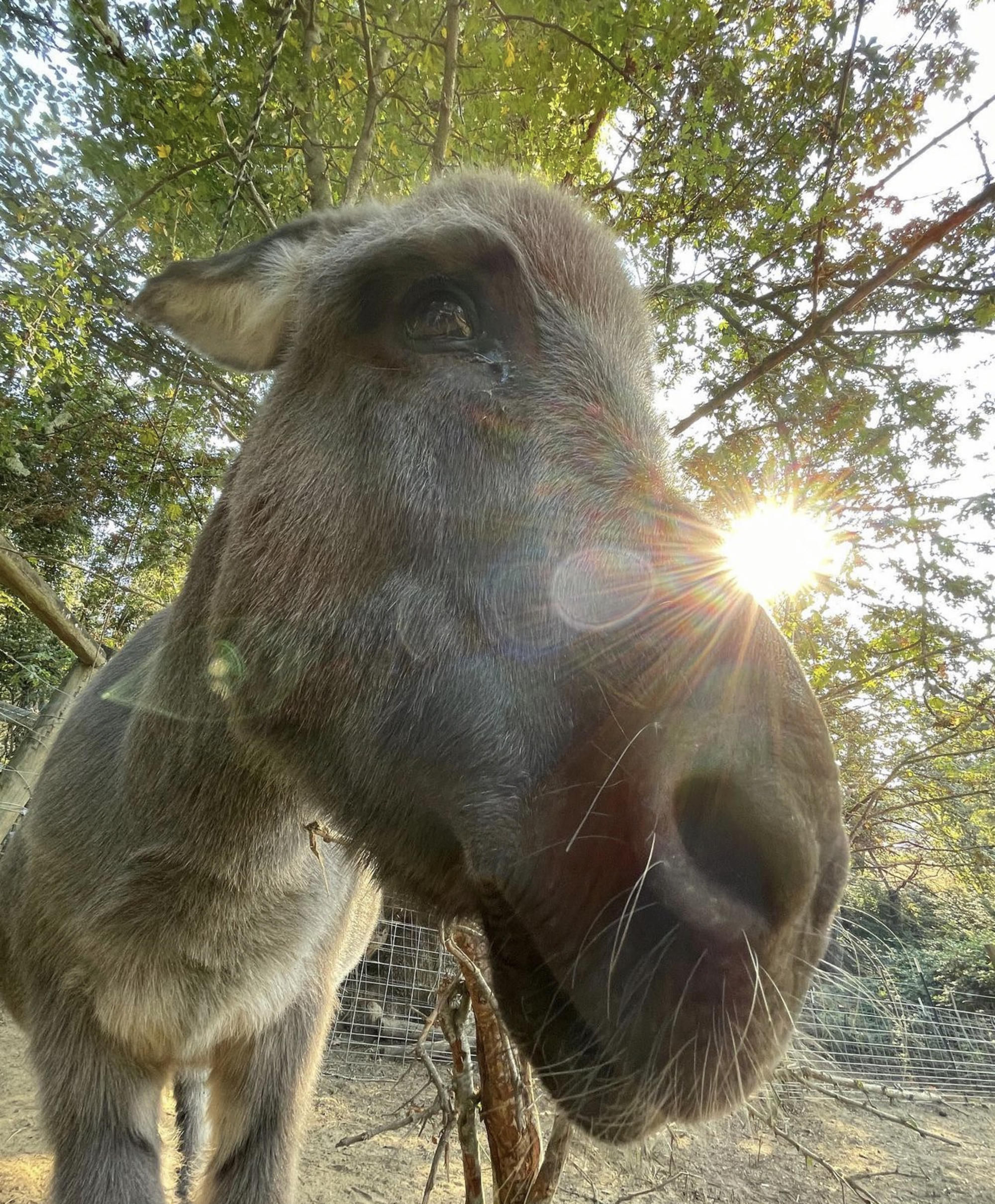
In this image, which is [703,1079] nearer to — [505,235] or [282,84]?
[505,235]

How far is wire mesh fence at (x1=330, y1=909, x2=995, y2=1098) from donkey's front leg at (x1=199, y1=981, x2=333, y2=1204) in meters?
0.62

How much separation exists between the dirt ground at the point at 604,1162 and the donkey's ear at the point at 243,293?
3.77 metres

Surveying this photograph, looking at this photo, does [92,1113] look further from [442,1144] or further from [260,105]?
[260,105]

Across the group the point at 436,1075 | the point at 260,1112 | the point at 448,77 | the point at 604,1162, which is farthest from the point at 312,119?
the point at 604,1162

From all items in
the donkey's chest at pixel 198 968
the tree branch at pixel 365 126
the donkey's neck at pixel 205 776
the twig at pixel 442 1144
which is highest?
the tree branch at pixel 365 126

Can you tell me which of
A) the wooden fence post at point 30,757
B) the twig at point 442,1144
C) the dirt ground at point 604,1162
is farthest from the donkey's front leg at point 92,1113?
the wooden fence post at point 30,757

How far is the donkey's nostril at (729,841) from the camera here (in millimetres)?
890

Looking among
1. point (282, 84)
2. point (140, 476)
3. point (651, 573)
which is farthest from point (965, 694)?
point (140, 476)

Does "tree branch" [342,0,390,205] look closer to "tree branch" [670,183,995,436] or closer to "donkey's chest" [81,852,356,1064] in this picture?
"tree branch" [670,183,995,436]

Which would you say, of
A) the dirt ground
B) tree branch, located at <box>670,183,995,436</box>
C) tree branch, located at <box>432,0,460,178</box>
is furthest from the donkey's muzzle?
tree branch, located at <box>432,0,460,178</box>

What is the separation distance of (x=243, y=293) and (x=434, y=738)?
1608 mm

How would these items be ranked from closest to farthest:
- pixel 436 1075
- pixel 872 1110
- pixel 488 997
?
1. pixel 872 1110
2. pixel 488 997
3. pixel 436 1075

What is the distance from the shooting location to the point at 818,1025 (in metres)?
1.33

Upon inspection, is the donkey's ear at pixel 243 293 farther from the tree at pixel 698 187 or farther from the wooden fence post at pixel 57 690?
the wooden fence post at pixel 57 690
